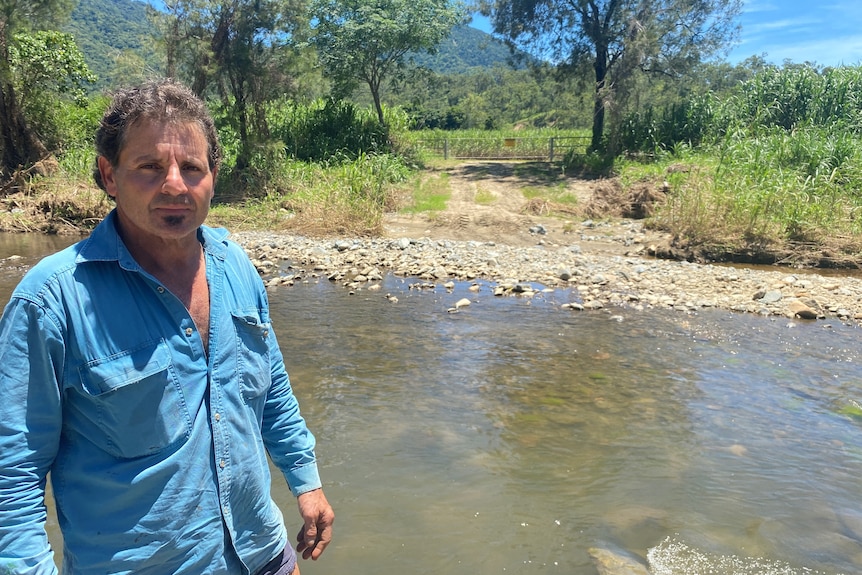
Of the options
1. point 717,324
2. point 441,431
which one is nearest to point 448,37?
point 717,324

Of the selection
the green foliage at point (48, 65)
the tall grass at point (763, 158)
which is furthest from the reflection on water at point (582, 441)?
the green foliage at point (48, 65)

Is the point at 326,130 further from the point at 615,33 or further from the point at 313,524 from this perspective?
the point at 313,524

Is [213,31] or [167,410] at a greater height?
[213,31]

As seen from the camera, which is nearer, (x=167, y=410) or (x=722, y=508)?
(x=167, y=410)

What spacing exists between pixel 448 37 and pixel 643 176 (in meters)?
9.74

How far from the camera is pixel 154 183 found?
4.64 ft

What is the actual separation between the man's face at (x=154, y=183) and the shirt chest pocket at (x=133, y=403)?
279 millimetres

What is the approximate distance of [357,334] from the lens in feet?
22.3

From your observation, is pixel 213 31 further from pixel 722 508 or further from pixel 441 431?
pixel 722 508

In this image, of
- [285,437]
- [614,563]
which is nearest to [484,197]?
[614,563]

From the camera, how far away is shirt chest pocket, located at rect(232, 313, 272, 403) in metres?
1.56

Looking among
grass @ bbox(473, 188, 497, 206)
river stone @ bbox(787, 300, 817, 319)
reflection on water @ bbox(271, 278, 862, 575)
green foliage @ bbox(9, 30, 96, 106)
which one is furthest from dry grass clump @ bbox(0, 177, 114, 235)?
river stone @ bbox(787, 300, 817, 319)

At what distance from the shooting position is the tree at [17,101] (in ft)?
52.5

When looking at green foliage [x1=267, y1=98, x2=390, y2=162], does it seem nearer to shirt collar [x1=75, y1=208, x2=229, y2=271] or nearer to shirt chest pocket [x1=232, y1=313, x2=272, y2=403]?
shirt chest pocket [x1=232, y1=313, x2=272, y2=403]
